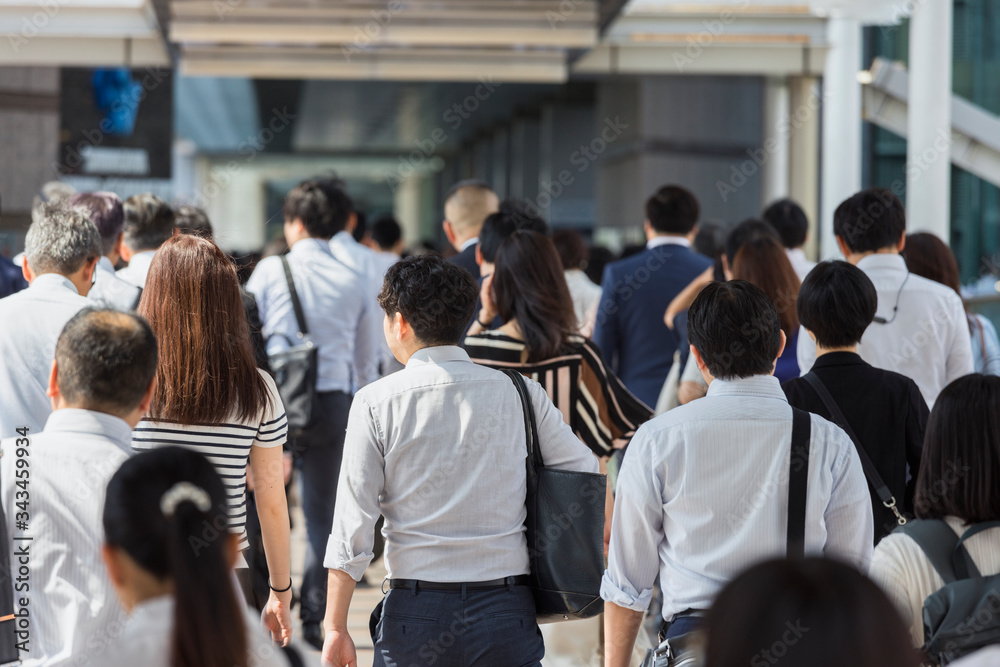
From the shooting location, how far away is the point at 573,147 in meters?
15.8


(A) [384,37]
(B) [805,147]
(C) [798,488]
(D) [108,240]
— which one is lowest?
(C) [798,488]

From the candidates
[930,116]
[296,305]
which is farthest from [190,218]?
[930,116]

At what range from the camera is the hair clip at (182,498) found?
4.81 ft

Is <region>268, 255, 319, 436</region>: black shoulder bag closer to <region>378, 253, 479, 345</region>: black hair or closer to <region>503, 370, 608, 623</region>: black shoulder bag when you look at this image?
<region>378, 253, 479, 345</region>: black hair

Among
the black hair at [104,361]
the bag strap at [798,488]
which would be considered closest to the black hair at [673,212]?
the bag strap at [798,488]

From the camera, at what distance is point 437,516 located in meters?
2.37

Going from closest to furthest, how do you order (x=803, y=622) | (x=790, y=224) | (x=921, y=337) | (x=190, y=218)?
(x=803, y=622)
(x=921, y=337)
(x=190, y=218)
(x=790, y=224)

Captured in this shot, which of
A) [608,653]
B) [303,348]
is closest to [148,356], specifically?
[608,653]

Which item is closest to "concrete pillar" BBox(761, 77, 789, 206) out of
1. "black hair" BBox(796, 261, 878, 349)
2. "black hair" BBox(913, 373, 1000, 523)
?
"black hair" BBox(796, 261, 878, 349)

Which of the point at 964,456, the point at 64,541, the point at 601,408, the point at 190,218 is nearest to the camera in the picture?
the point at 64,541

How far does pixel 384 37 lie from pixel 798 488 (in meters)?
6.09

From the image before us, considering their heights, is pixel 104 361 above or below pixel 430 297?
below

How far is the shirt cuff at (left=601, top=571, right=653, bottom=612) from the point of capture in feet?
7.51

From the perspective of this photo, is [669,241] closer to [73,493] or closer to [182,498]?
[73,493]
